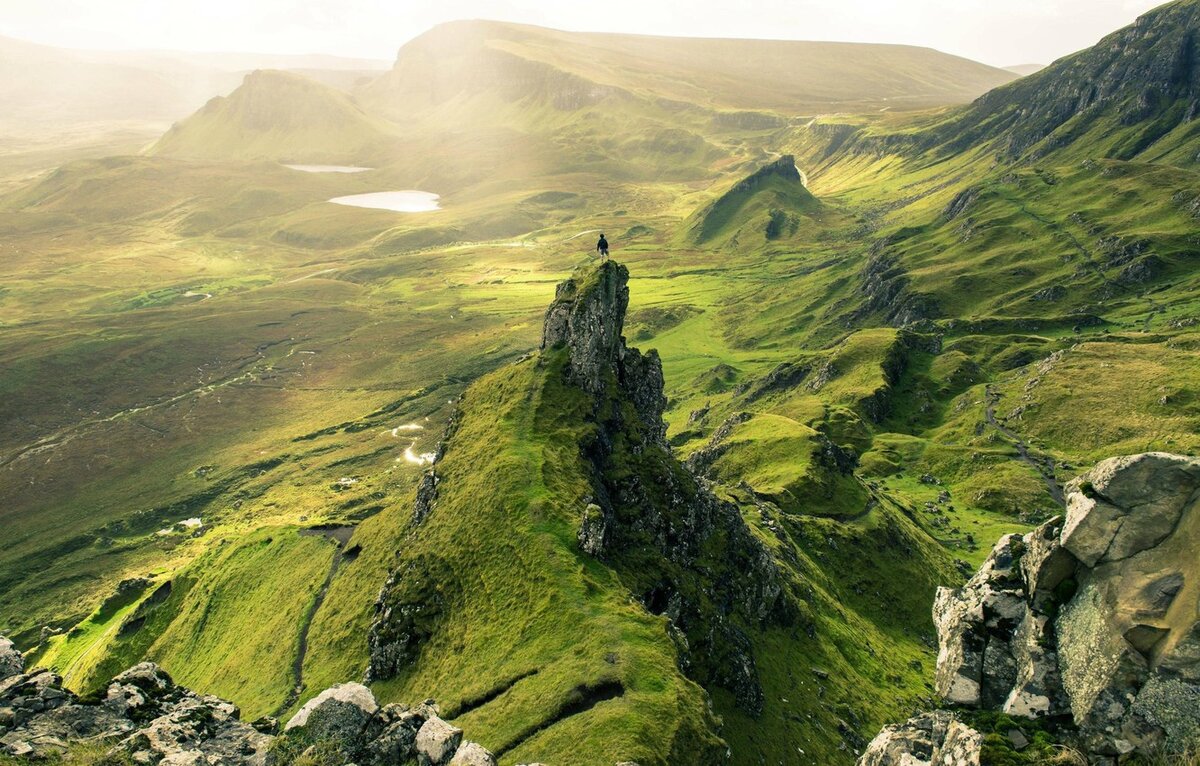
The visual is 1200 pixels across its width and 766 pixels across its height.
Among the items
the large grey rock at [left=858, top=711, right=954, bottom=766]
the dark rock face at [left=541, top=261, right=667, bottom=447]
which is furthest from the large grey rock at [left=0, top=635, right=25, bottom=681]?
the dark rock face at [left=541, top=261, right=667, bottom=447]

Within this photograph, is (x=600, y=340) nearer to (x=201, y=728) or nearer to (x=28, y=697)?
(x=201, y=728)

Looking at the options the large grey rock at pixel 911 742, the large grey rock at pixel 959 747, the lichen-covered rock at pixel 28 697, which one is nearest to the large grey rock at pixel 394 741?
the lichen-covered rock at pixel 28 697

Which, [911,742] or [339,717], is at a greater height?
[911,742]

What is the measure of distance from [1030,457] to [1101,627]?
171707 millimetres

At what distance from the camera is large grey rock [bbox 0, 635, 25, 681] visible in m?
36.8

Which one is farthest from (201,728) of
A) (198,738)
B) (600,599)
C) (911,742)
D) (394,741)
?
(911,742)

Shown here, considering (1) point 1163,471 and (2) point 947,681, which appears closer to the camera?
(1) point 1163,471

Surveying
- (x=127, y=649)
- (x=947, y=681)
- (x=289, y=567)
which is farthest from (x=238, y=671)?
(x=947, y=681)

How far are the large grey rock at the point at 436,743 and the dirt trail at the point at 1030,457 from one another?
513 feet

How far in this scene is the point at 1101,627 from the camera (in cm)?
2720

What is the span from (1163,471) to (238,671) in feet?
345

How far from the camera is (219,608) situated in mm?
110125

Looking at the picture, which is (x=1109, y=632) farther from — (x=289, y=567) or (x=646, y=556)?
(x=289, y=567)

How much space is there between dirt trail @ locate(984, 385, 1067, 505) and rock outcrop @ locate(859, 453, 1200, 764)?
458 ft
